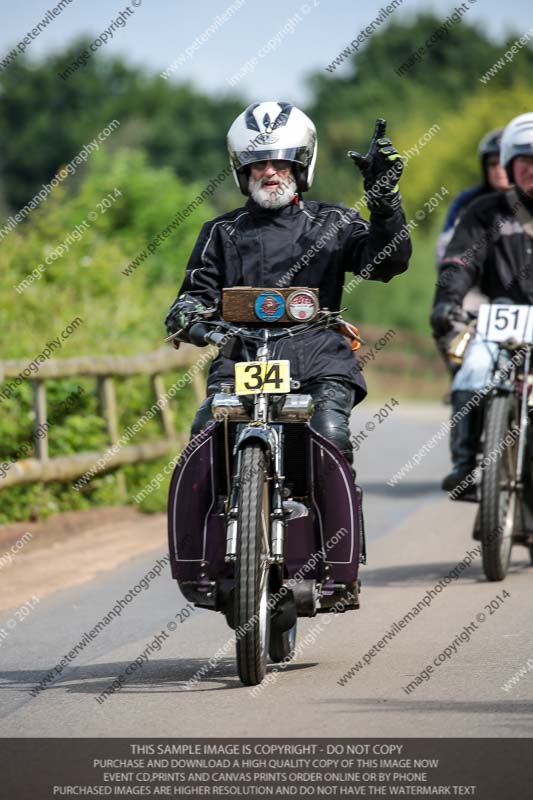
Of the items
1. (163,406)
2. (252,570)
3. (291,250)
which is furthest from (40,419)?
(252,570)

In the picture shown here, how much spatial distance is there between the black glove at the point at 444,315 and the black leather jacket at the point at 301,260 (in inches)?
103

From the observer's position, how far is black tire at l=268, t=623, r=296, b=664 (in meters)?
6.81

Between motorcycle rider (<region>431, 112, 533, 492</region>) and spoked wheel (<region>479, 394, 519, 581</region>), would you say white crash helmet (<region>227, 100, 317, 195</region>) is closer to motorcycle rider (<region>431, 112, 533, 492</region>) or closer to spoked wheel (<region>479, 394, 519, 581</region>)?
spoked wheel (<region>479, 394, 519, 581</region>)

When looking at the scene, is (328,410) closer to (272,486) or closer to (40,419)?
(272,486)

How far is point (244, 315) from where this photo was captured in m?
6.50

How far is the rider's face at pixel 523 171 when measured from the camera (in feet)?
30.5

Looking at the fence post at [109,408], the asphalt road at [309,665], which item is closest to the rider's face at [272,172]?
the asphalt road at [309,665]

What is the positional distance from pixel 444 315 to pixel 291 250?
286cm

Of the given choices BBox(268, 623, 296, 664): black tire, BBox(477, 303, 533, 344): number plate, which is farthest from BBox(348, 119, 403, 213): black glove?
BBox(477, 303, 533, 344): number plate

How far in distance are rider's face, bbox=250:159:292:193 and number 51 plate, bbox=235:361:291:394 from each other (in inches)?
34.4
